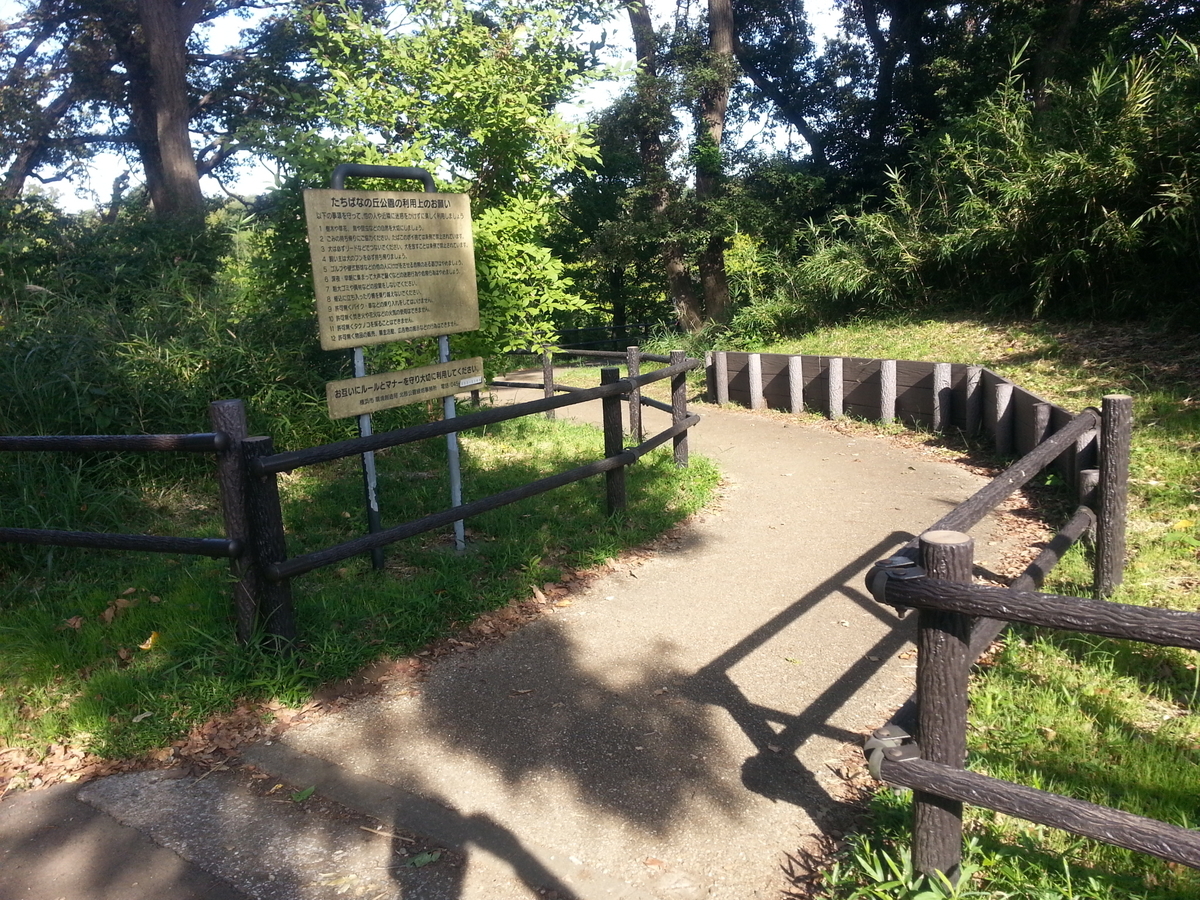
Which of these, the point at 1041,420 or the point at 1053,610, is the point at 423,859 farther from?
the point at 1041,420

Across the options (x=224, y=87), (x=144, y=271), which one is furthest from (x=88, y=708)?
(x=224, y=87)

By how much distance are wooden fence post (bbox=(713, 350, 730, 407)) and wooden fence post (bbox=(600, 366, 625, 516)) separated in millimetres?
6487

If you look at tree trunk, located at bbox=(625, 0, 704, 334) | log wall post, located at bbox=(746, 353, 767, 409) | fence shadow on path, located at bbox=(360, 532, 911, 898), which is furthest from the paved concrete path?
tree trunk, located at bbox=(625, 0, 704, 334)

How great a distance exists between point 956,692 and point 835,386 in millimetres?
8724

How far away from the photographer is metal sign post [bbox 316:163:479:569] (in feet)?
16.2

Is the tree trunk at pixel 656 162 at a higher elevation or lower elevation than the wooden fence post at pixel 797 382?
higher

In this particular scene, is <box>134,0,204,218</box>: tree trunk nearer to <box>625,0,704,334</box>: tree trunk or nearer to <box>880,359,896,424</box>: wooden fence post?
<box>625,0,704,334</box>: tree trunk

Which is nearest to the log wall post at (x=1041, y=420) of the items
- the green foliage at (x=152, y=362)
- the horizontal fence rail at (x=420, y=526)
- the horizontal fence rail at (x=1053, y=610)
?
the horizontal fence rail at (x=420, y=526)

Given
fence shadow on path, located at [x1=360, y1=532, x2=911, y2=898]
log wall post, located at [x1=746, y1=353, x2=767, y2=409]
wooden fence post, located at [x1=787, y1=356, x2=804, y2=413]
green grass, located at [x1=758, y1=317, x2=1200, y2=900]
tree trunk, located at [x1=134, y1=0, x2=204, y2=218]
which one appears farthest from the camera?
tree trunk, located at [x1=134, y1=0, x2=204, y2=218]

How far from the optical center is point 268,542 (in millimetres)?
3975

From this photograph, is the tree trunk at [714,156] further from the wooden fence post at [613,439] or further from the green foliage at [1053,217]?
the wooden fence post at [613,439]

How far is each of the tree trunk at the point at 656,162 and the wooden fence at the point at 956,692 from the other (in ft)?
57.9

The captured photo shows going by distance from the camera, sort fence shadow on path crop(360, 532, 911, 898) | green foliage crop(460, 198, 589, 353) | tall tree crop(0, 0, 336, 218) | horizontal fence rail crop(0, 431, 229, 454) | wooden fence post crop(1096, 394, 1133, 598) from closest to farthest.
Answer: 1. fence shadow on path crop(360, 532, 911, 898)
2. horizontal fence rail crop(0, 431, 229, 454)
3. wooden fence post crop(1096, 394, 1133, 598)
4. green foliage crop(460, 198, 589, 353)
5. tall tree crop(0, 0, 336, 218)

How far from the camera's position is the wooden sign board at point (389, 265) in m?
4.90
